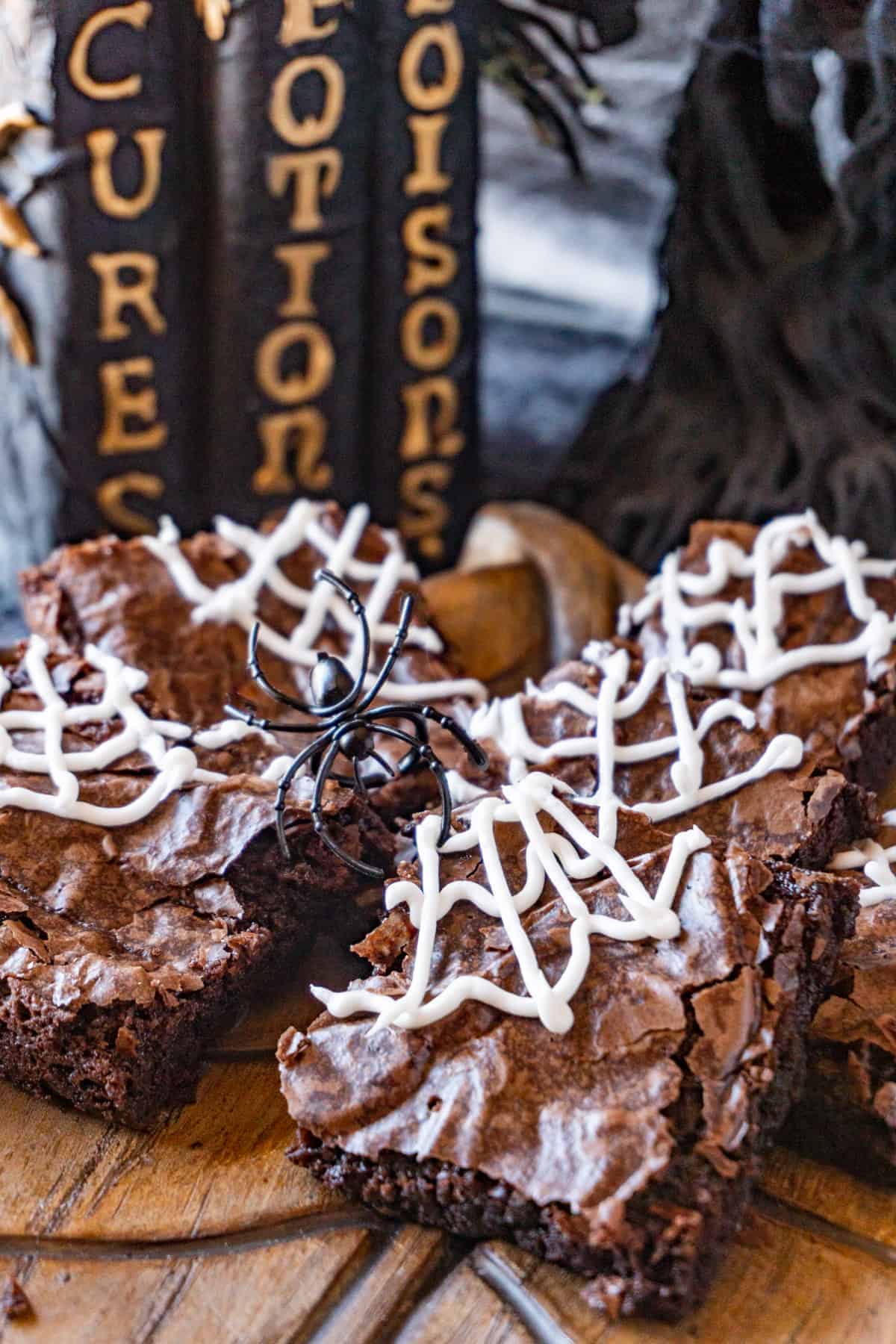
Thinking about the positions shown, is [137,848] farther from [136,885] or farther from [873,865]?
[873,865]

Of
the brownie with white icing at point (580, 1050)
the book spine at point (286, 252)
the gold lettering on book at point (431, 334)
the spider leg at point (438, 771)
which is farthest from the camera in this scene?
the gold lettering on book at point (431, 334)

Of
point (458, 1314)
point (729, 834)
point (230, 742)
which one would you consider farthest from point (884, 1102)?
point (230, 742)

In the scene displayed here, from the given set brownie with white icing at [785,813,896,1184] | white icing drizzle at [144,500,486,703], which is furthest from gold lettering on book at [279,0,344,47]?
brownie with white icing at [785,813,896,1184]

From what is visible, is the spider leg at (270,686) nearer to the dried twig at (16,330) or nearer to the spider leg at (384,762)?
the spider leg at (384,762)

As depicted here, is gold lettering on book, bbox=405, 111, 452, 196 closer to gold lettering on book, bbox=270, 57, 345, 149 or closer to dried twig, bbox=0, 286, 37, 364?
gold lettering on book, bbox=270, 57, 345, 149

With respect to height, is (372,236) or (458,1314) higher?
(372,236)

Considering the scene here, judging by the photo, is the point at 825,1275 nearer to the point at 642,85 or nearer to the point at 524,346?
the point at 642,85

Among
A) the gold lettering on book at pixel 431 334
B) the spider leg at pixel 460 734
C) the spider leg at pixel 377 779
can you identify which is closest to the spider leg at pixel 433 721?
the spider leg at pixel 460 734
